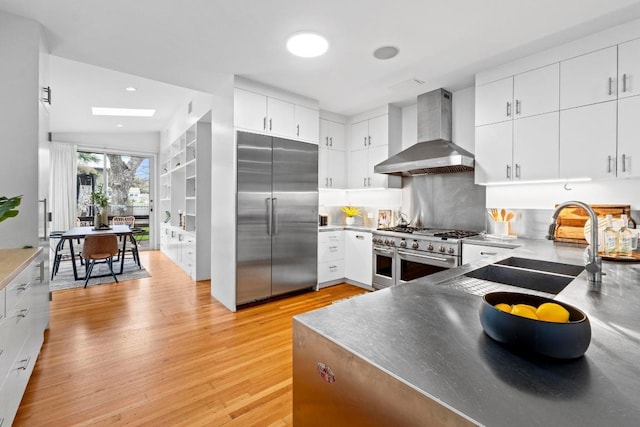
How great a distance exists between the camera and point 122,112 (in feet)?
18.2

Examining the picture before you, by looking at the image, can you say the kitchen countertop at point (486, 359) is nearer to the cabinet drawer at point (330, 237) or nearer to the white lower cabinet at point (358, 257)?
the white lower cabinet at point (358, 257)

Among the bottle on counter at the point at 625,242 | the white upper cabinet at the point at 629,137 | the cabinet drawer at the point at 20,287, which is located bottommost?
the cabinet drawer at the point at 20,287

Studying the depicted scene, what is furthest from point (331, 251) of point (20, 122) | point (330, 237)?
point (20, 122)

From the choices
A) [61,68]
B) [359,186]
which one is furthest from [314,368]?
[61,68]

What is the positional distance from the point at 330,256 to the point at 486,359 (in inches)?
143

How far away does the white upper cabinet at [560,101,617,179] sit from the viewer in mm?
2412

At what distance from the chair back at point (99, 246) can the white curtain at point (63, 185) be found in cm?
309

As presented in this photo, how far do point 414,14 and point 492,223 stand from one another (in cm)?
238

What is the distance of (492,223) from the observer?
3.40m

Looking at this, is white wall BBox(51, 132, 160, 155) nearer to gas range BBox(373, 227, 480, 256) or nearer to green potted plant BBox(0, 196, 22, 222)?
green potted plant BBox(0, 196, 22, 222)

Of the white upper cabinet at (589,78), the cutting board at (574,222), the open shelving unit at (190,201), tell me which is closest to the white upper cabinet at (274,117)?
the open shelving unit at (190,201)

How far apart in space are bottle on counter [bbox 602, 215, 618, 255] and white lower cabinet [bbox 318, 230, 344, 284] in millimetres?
2882

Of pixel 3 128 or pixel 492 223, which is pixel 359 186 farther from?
pixel 3 128

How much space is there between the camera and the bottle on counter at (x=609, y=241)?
6.51 feet
